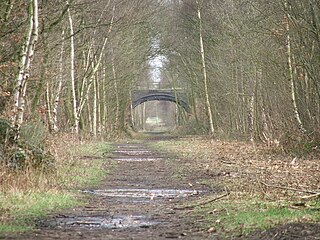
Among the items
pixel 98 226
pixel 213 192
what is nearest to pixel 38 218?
pixel 98 226

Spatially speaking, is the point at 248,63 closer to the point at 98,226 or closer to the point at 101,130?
the point at 101,130

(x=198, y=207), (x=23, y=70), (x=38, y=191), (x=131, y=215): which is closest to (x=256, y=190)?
(x=198, y=207)

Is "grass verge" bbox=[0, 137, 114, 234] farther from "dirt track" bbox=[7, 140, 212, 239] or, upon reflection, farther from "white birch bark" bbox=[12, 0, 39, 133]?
"white birch bark" bbox=[12, 0, 39, 133]

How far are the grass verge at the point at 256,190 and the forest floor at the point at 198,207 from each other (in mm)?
14

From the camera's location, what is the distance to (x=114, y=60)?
46.7 metres

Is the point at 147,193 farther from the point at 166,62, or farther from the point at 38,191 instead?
the point at 166,62

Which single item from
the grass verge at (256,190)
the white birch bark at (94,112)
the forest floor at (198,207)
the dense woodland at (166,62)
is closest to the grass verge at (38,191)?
the forest floor at (198,207)

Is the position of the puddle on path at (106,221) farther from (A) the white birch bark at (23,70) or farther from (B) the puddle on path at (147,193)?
(A) the white birch bark at (23,70)

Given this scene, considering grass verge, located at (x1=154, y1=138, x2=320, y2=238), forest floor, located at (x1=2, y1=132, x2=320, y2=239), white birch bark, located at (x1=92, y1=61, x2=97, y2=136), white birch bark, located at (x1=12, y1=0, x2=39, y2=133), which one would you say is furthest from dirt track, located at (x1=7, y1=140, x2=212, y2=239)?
white birch bark, located at (x1=92, y1=61, x2=97, y2=136)

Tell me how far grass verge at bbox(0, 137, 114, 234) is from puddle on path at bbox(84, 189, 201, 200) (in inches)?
28.5

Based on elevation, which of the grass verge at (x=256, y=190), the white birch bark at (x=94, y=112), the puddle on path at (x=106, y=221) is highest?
the white birch bark at (x=94, y=112)

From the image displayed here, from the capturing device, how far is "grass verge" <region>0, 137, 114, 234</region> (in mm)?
10695

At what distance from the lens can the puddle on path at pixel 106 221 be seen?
33.8 ft

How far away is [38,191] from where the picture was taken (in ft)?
44.5
